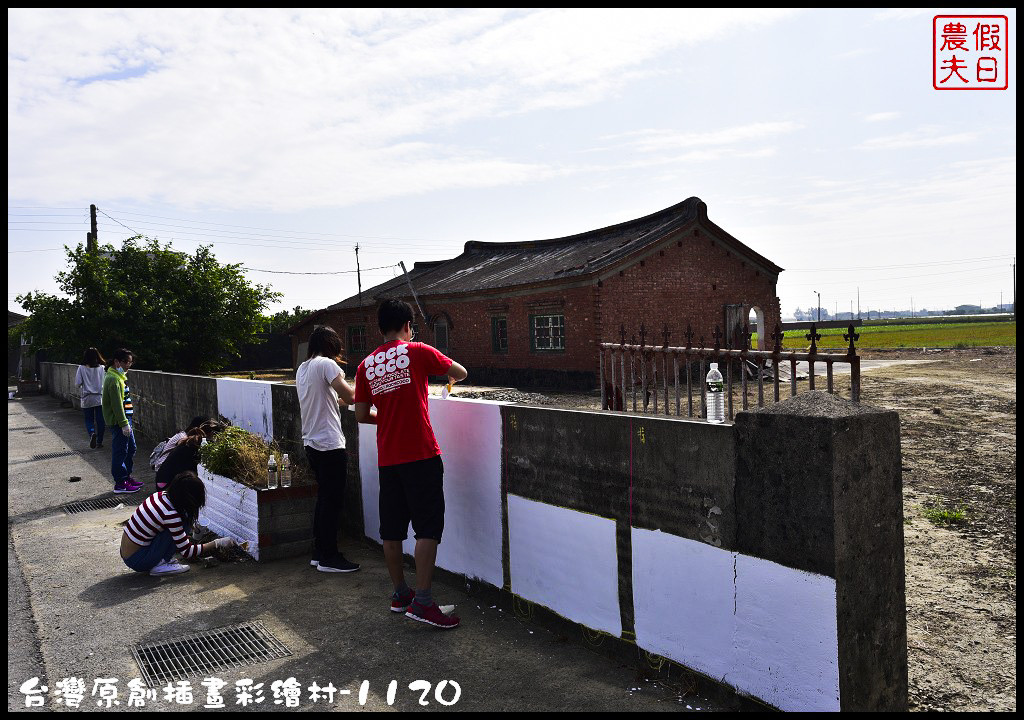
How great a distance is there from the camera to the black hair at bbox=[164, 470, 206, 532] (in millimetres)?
5574

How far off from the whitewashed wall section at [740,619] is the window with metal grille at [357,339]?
97.7 ft

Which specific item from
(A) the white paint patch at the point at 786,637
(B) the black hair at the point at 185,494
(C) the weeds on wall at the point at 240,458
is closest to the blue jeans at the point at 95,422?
(C) the weeds on wall at the point at 240,458

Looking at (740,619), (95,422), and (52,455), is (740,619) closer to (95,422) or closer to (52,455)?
(52,455)

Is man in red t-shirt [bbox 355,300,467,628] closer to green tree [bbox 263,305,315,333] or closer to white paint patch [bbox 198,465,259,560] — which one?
white paint patch [bbox 198,465,259,560]

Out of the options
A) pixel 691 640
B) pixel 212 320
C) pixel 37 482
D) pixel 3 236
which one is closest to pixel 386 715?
pixel 691 640

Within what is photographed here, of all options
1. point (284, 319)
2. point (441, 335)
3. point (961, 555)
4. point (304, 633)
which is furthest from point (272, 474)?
point (284, 319)

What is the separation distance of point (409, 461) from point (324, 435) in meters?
1.52

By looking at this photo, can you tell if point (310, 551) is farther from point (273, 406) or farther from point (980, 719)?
point (980, 719)

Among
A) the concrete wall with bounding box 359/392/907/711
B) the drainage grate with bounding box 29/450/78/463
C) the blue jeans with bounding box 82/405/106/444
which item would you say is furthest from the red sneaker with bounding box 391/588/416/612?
the blue jeans with bounding box 82/405/106/444

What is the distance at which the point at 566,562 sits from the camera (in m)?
4.29

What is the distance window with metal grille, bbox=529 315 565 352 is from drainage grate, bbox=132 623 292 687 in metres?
18.4

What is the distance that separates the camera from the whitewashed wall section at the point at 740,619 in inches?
119

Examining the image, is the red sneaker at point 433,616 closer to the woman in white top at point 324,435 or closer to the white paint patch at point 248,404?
the woman in white top at point 324,435

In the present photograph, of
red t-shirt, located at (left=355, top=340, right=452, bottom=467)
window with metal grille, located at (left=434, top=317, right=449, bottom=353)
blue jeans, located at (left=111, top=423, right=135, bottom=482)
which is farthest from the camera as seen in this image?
window with metal grille, located at (left=434, top=317, right=449, bottom=353)
